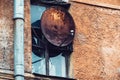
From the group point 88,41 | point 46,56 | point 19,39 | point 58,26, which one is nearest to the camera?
point 19,39

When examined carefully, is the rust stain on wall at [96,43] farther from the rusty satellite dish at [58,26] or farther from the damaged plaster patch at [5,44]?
the damaged plaster patch at [5,44]

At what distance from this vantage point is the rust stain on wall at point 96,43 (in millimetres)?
12812

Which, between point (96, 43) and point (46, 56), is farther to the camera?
point (96, 43)

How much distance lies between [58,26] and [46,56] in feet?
2.17

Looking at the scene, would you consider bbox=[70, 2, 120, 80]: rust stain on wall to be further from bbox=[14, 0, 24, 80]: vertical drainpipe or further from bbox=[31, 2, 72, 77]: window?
bbox=[14, 0, 24, 80]: vertical drainpipe

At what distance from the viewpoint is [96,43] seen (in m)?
13.1

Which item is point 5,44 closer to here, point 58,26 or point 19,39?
point 19,39

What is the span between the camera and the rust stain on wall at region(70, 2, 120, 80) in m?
12.8

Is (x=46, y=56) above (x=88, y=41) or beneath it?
beneath

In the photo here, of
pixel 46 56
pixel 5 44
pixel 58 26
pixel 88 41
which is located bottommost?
pixel 46 56

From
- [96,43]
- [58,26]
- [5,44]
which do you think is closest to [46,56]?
[58,26]

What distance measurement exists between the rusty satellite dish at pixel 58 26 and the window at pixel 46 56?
10 centimetres

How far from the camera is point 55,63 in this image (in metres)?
12.8

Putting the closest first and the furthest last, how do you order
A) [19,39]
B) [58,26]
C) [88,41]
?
1. [19,39]
2. [58,26]
3. [88,41]
